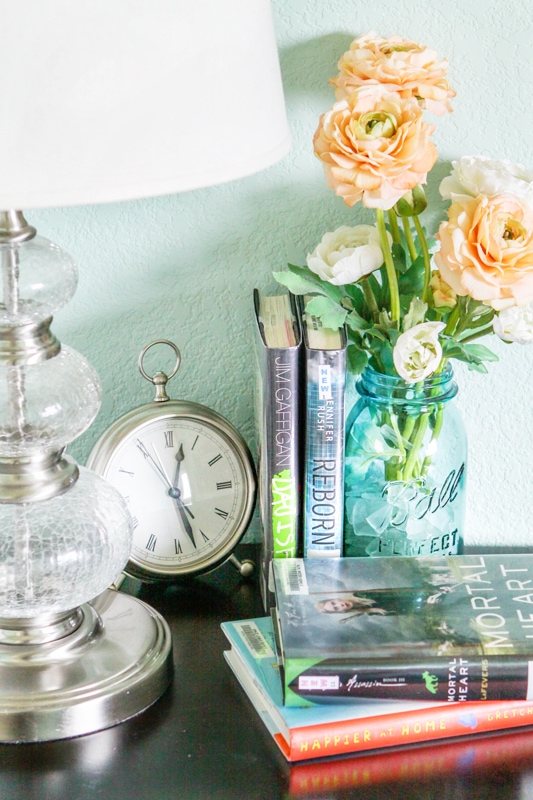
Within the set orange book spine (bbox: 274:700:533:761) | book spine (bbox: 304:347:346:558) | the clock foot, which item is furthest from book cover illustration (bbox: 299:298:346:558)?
orange book spine (bbox: 274:700:533:761)

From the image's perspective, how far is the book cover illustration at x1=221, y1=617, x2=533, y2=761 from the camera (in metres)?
0.72

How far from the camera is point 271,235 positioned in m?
0.98

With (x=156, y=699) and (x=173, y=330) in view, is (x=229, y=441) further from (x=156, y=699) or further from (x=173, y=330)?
(x=156, y=699)

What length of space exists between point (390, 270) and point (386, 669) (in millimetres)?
379

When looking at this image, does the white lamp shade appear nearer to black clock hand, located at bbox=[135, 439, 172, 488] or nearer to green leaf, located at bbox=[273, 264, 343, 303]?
green leaf, located at bbox=[273, 264, 343, 303]

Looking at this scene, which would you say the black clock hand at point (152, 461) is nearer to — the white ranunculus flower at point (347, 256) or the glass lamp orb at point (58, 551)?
the glass lamp orb at point (58, 551)

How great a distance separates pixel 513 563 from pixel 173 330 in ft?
1.50

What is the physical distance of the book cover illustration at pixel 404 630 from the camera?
0.74m

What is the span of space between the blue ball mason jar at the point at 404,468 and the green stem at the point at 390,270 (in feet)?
0.22

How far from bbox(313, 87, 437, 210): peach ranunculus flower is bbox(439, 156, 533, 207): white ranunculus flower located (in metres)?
0.08

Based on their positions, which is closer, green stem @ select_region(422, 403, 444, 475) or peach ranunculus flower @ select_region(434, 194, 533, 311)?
peach ranunculus flower @ select_region(434, 194, 533, 311)

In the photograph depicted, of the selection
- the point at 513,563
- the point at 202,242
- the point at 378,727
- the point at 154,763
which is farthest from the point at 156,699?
the point at 202,242

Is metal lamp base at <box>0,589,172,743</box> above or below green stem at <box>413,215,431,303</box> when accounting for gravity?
below

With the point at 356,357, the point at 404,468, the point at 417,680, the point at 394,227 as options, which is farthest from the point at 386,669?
the point at 394,227
